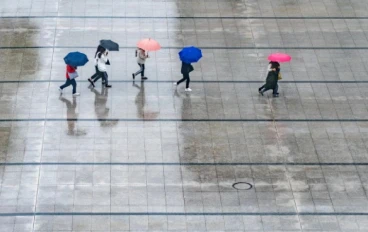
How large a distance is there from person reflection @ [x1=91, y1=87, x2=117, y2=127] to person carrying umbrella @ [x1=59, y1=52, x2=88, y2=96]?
74 cm

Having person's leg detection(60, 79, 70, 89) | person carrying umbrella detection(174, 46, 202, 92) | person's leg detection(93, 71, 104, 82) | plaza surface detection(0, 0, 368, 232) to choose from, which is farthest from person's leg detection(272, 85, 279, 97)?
person's leg detection(60, 79, 70, 89)

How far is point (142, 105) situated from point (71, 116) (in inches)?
78.7

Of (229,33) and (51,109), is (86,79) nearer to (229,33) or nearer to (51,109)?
(51,109)

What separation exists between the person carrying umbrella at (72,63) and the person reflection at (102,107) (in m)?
0.74

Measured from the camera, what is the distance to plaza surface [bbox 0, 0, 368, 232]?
23750 millimetres

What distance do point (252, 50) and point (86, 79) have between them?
5239 mm

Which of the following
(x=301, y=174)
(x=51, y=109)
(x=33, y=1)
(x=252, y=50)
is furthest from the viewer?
(x=33, y=1)

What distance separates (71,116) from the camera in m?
27.2

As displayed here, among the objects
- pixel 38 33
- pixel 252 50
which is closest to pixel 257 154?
pixel 252 50

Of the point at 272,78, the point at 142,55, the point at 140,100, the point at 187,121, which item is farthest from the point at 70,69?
the point at 272,78

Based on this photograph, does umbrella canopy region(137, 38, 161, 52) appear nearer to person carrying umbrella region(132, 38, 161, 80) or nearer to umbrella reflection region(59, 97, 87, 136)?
person carrying umbrella region(132, 38, 161, 80)

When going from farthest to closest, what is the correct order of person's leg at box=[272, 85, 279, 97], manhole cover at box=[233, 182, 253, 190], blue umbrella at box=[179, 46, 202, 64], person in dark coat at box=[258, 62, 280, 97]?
1. person's leg at box=[272, 85, 279, 97]
2. person in dark coat at box=[258, 62, 280, 97]
3. blue umbrella at box=[179, 46, 202, 64]
4. manhole cover at box=[233, 182, 253, 190]

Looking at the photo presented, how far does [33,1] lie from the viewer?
33094mm

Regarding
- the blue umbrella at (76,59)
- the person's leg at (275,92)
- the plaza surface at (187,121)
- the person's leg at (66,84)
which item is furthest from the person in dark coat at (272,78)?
the person's leg at (66,84)
